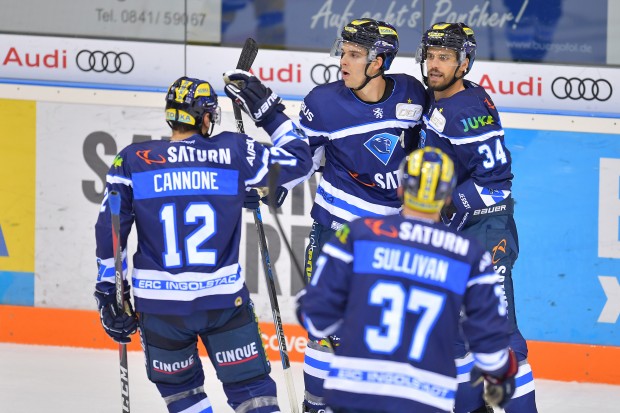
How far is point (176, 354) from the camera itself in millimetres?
4633

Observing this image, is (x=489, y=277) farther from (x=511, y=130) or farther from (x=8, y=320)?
(x=8, y=320)

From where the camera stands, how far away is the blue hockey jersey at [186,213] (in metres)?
4.52

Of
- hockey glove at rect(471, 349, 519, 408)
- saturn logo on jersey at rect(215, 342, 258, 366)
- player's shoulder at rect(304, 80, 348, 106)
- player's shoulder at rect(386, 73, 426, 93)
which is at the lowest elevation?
saturn logo on jersey at rect(215, 342, 258, 366)

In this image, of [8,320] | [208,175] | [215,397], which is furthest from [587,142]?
[8,320]

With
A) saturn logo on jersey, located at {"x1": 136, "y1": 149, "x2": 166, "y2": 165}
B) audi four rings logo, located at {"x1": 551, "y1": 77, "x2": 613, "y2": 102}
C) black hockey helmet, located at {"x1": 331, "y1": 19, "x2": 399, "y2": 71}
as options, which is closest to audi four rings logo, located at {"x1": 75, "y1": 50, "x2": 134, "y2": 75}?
black hockey helmet, located at {"x1": 331, "y1": 19, "x2": 399, "y2": 71}

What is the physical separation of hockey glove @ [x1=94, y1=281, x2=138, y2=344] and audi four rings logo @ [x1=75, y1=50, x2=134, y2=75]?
2.43 meters

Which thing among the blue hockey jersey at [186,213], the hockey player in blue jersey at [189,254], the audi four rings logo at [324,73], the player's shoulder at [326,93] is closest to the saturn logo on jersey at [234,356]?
the hockey player in blue jersey at [189,254]

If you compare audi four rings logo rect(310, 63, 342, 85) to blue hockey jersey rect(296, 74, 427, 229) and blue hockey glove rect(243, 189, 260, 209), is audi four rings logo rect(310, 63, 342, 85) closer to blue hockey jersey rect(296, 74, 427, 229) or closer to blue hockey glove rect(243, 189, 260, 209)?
blue hockey jersey rect(296, 74, 427, 229)

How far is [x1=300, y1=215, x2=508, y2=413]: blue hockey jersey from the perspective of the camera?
144 inches

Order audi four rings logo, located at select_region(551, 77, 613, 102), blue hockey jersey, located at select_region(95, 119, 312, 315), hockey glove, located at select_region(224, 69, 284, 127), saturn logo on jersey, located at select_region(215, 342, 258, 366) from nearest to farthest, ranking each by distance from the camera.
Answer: blue hockey jersey, located at select_region(95, 119, 312, 315) → saturn logo on jersey, located at select_region(215, 342, 258, 366) → hockey glove, located at select_region(224, 69, 284, 127) → audi four rings logo, located at select_region(551, 77, 613, 102)

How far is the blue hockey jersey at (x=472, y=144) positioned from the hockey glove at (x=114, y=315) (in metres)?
1.27

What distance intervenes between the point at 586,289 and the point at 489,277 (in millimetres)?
2803

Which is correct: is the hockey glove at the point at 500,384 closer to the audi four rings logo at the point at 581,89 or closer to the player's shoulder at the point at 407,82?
the player's shoulder at the point at 407,82

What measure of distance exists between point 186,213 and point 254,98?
22.7 inches
